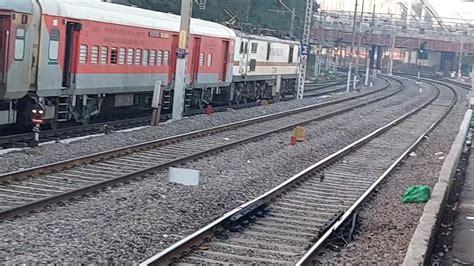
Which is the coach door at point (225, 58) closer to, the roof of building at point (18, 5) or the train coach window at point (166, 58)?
the train coach window at point (166, 58)

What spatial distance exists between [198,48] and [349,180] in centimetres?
1356

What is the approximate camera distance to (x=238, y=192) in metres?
13.9

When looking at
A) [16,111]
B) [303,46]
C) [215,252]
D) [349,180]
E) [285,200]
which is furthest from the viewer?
[303,46]

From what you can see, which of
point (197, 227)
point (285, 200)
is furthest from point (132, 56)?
point (197, 227)

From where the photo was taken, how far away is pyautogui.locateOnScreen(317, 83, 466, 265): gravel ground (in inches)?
396

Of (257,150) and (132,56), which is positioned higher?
(132,56)

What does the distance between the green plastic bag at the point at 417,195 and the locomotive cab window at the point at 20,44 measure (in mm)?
8106

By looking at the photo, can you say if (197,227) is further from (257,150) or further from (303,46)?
(303,46)

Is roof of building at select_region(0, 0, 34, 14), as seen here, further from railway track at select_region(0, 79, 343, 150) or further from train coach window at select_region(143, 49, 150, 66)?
train coach window at select_region(143, 49, 150, 66)

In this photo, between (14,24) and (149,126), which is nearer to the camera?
(14,24)

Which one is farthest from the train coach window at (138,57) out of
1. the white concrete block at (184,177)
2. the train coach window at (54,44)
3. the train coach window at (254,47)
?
the train coach window at (254,47)

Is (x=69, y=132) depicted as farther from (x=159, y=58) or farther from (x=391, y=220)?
(x=391, y=220)

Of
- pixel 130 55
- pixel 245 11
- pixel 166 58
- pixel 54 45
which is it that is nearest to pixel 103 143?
pixel 54 45

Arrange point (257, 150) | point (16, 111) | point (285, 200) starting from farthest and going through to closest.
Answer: point (257, 150)
point (16, 111)
point (285, 200)
